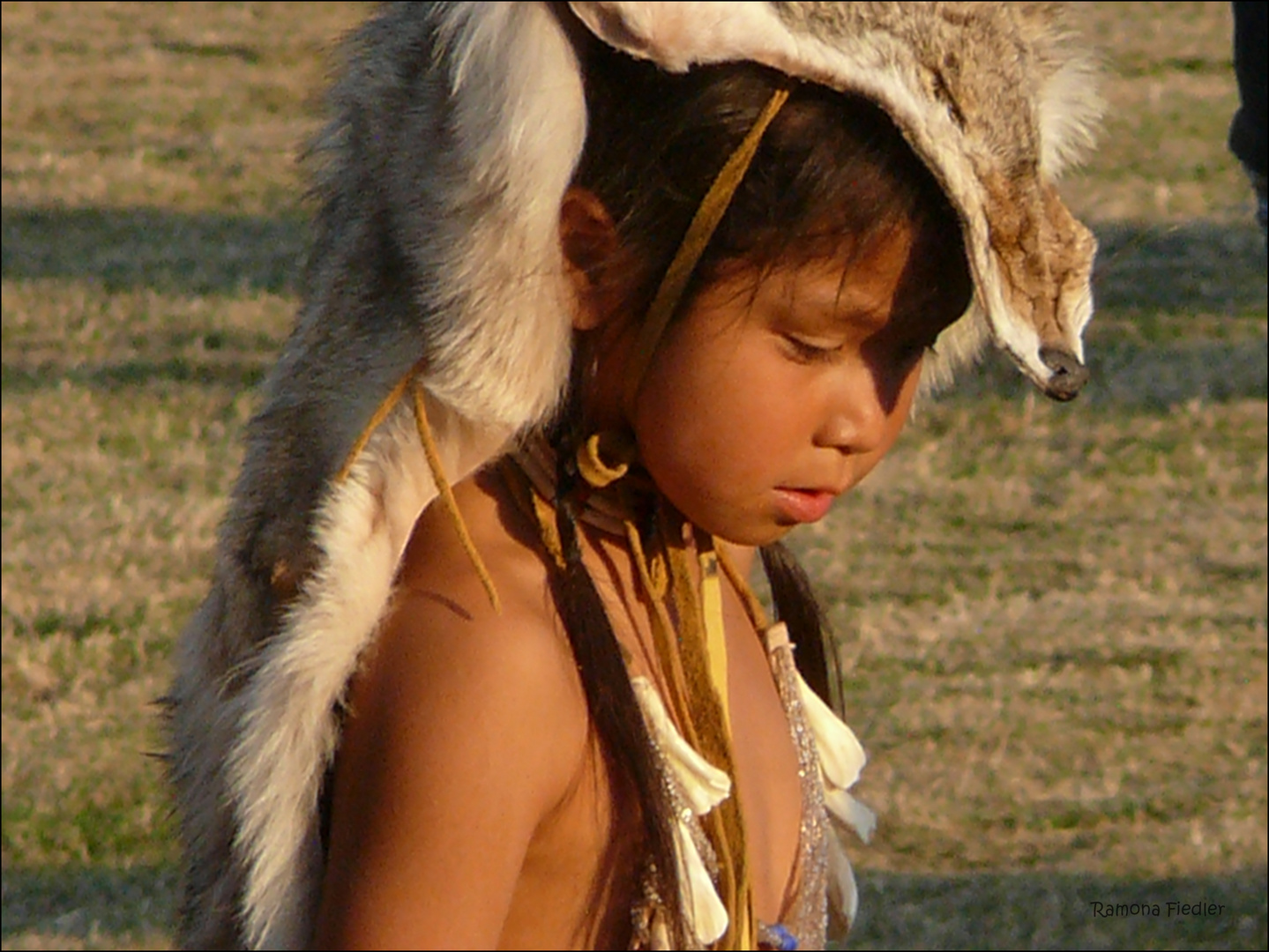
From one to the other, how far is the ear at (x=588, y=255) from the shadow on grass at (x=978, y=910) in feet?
8.12

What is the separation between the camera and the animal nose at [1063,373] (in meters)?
1.84

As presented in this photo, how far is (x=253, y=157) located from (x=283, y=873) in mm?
9385

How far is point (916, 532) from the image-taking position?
20.0ft

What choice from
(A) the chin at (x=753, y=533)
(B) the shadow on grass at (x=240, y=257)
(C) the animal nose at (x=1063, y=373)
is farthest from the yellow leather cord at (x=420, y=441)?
(B) the shadow on grass at (x=240, y=257)

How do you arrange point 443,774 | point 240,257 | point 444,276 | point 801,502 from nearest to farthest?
point 443,774 → point 444,276 → point 801,502 → point 240,257

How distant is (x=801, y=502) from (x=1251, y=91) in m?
2.12

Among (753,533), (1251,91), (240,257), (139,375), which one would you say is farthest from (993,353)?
(753,533)

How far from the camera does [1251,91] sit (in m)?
3.69

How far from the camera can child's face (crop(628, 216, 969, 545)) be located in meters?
1.81

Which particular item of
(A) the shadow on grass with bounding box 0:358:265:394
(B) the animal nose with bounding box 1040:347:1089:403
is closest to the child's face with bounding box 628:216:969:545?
(B) the animal nose with bounding box 1040:347:1089:403

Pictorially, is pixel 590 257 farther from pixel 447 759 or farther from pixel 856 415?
pixel 447 759

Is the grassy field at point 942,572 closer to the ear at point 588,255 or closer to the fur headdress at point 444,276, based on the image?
the fur headdress at point 444,276

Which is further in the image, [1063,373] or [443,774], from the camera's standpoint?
[1063,373]

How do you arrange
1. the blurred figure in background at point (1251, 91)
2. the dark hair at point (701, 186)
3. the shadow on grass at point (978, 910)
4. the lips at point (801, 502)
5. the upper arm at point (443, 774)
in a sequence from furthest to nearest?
the shadow on grass at point (978, 910), the blurred figure in background at point (1251, 91), the lips at point (801, 502), the dark hair at point (701, 186), the upper arm at point (443, 774)
